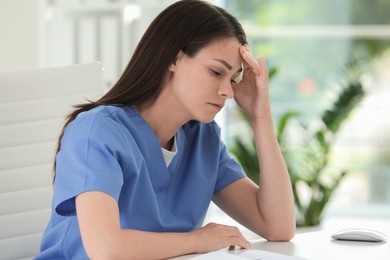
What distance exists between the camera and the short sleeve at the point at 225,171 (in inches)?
75.8

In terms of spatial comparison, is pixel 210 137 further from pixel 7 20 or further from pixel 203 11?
pixel 7 20

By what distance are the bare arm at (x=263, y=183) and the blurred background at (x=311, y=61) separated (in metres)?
2.10

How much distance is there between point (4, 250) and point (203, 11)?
71 cm

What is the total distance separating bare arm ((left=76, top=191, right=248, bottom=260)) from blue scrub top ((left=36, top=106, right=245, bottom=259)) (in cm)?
3

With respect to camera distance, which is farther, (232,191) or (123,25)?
(123,25)

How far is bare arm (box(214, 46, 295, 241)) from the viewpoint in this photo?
188cm

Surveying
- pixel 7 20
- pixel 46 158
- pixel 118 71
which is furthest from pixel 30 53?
pixel 46 158

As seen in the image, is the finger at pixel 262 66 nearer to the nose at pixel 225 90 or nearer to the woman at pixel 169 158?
the woman at pixel 169 158

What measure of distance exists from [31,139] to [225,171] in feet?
1.54

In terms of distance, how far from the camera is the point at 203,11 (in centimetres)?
175

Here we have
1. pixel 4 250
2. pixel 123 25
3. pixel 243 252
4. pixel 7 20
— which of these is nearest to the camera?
pixel 243 252

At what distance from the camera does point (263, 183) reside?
6.19 ft

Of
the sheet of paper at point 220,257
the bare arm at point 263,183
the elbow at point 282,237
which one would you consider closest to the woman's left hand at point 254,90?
the bare arm at point 263,183

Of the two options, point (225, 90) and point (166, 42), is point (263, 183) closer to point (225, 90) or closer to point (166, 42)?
point (225, 90)
